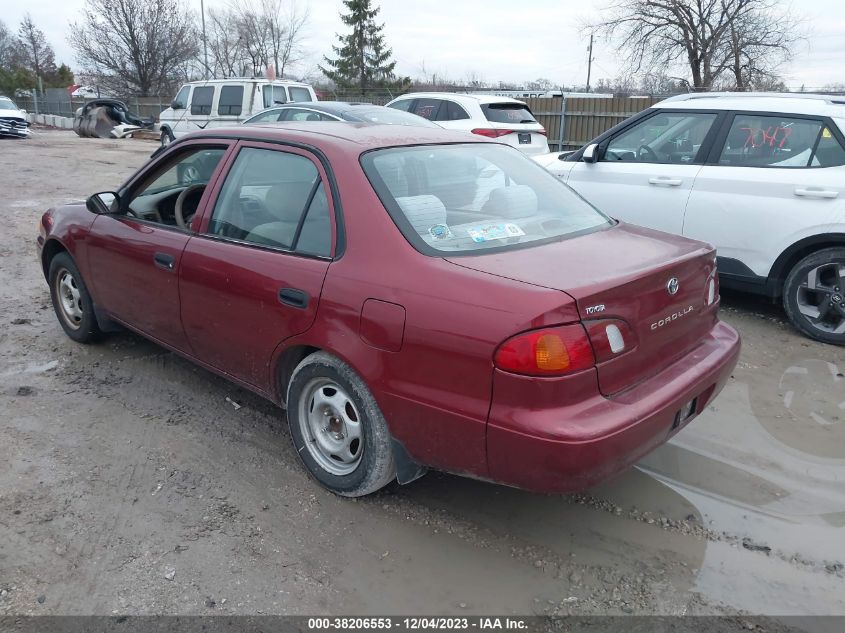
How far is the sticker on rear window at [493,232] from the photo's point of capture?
117 inches

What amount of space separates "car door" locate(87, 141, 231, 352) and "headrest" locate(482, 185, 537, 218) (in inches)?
59.1

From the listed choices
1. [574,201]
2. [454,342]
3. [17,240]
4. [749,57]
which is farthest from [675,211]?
[749,57]

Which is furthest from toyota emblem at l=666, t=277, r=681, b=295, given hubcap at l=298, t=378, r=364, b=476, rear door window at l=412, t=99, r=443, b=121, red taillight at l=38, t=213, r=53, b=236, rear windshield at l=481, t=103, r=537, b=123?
rear door window at l=412, t=99, r=443, b=121

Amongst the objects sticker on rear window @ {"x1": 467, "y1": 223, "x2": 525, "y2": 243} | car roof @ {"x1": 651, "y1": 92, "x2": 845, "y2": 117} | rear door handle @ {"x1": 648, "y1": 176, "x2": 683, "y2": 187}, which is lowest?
sticker on rear window @ {"x1": 467, "y1": 223, "x2": 525, "y2": 243}

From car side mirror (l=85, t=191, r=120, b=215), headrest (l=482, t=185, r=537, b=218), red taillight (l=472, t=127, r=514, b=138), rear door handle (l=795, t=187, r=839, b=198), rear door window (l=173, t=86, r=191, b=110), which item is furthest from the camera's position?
rear door window (l=173, t=86, r=191, b=110)

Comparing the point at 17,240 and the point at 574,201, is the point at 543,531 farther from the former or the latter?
the point at 17,240

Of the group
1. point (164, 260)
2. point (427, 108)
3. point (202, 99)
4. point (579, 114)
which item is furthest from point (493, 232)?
point (579, 114)

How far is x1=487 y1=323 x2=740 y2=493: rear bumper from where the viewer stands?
7.82 feet

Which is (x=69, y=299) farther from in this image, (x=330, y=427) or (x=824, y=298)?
(x=824, y=298)

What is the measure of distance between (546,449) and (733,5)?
106 ft

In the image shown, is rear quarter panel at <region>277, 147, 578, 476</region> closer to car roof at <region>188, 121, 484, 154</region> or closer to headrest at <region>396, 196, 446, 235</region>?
headrest at <region>396, 196, 446, 235</region>

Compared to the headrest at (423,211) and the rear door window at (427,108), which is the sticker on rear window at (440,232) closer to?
the headrest at (423,211)

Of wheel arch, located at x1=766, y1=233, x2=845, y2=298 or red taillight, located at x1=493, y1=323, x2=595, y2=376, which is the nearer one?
red taillight, located at x1=493, y1=323, x2=595, y2=376

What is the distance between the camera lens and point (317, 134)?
3395 mm
